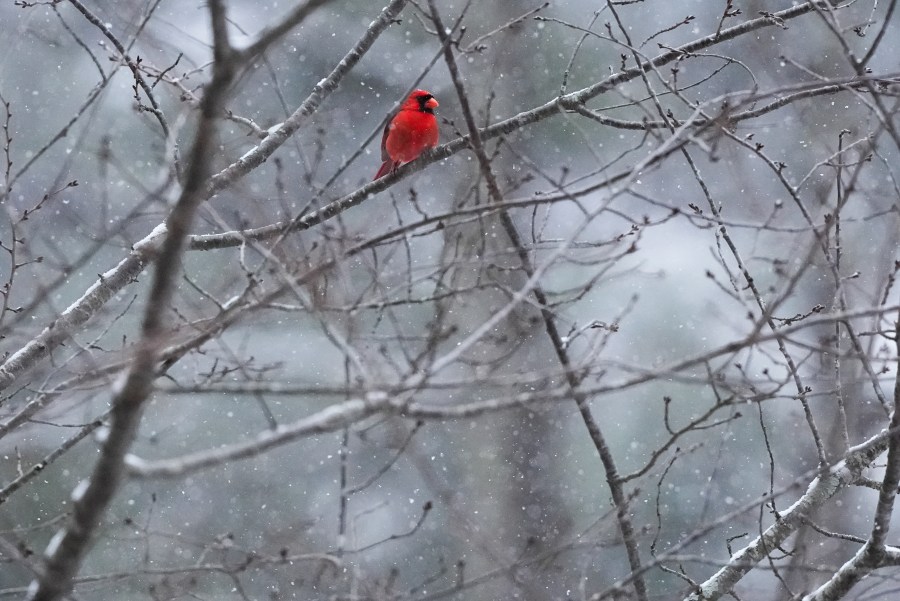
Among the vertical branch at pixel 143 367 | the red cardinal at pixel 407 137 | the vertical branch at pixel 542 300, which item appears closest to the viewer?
the vertical branch at pixel 143 367

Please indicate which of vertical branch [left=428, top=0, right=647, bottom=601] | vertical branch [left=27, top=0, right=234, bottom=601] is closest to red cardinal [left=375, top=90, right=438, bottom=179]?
vertical branch [left=428, top=0, right=647, bottom=601]

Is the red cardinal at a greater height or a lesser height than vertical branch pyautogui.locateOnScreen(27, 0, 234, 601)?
greater

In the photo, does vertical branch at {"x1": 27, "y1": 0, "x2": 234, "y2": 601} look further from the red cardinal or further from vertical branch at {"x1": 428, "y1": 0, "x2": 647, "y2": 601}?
the red cardinal

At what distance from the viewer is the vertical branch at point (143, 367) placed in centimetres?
159

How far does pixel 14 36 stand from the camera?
2551 millimetres

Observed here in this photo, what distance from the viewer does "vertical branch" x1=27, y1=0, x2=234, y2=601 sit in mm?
1595

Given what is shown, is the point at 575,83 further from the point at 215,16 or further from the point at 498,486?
the point at 215,16

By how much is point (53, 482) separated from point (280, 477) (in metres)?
2.44

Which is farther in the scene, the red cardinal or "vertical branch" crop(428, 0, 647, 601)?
the red cardinal

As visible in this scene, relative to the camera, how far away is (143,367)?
1681mm

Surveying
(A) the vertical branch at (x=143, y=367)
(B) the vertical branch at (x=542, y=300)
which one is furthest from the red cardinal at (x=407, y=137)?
(A) the vertical branch at (x=143, y=367)

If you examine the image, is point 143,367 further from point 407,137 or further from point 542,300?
point 407,137

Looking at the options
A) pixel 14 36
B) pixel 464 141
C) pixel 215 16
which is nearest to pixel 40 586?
pixel 215 16

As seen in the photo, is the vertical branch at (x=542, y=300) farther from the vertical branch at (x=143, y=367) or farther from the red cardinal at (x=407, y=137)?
the red cardinal at (x=407, y=137)
